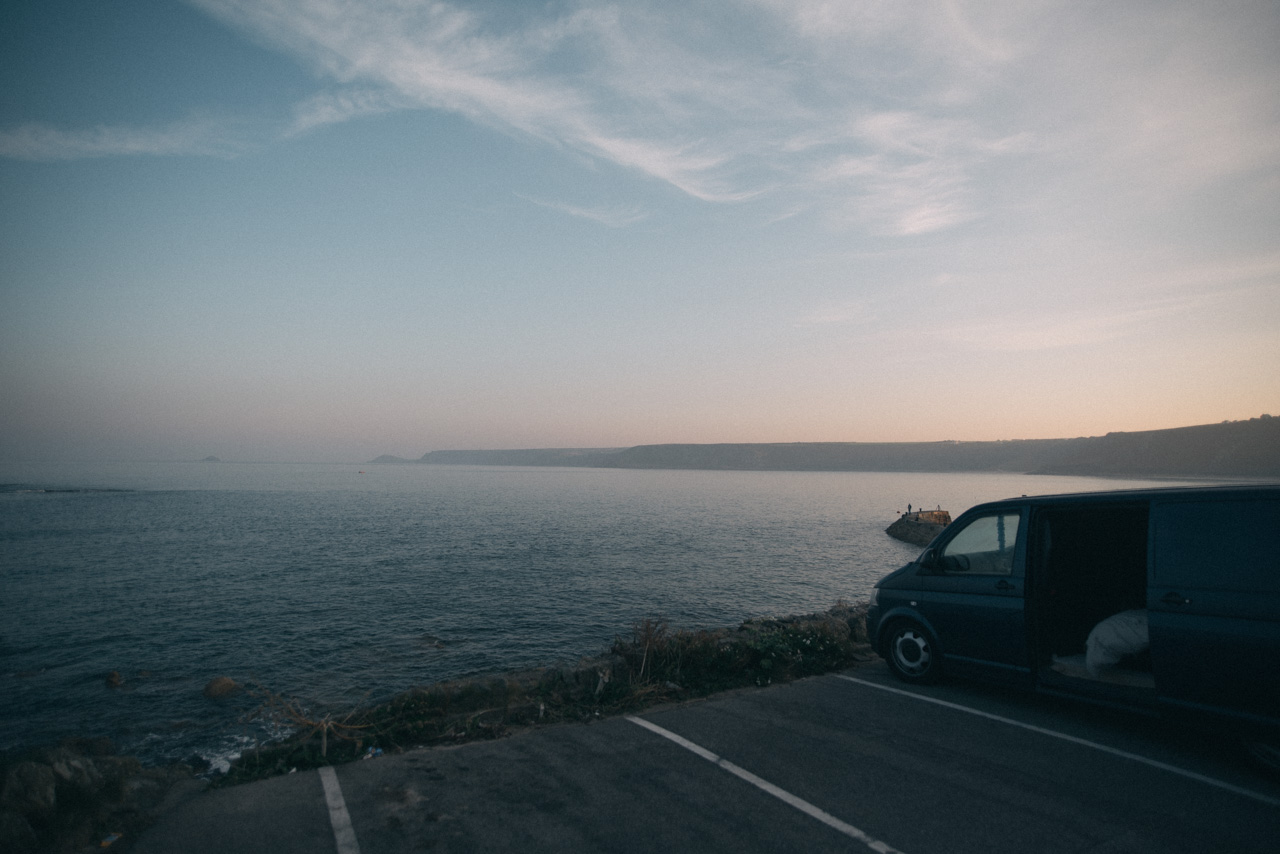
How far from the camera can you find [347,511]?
209 ft

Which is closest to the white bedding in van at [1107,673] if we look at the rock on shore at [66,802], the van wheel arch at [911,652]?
the van wheel arch at [911,652]

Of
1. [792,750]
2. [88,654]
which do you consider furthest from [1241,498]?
[88,654]

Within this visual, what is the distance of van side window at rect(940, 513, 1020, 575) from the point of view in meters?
7.23

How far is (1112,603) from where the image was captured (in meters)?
7.27

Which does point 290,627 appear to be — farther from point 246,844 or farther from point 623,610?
point 246,844

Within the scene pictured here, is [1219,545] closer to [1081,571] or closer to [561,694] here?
[1081,571]

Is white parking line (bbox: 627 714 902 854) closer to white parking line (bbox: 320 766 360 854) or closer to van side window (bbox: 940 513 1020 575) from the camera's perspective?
white parking line (bbox: 320 766 360 854)

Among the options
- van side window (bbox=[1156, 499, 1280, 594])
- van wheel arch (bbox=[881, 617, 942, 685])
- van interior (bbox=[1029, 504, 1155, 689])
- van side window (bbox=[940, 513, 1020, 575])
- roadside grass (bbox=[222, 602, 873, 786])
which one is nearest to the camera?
van side window (bbox=[1156, 499, 1280, 594])

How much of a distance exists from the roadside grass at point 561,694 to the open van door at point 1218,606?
13.9 ft

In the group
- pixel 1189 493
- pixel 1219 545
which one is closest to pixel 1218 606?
pixel 1219 545

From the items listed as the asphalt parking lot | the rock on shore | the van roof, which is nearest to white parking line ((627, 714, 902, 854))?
the asphalt parking lot

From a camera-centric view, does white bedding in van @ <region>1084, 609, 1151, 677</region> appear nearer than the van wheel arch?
Yes

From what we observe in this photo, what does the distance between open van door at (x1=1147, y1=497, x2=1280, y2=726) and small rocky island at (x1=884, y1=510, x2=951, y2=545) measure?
139 ft

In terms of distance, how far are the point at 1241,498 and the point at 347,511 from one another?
6951cm
